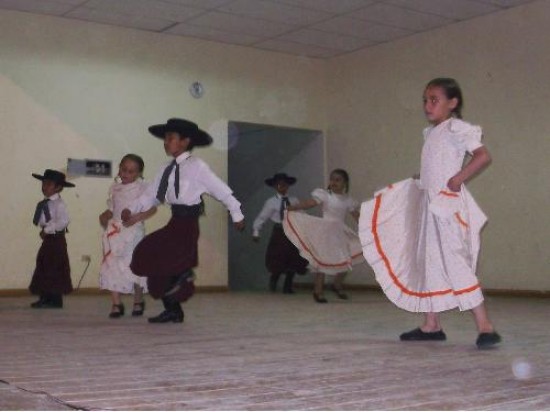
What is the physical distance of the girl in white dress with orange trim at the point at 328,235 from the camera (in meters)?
7.33

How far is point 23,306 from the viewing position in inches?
259

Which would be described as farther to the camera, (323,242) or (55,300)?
(323,242)

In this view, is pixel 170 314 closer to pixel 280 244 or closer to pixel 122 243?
pixel 122 243

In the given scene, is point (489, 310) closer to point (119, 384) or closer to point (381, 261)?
point (381, 261)

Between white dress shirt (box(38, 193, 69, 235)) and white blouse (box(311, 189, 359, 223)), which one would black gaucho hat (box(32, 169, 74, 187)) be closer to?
white dress shirt (box(38, 193, 69, 235))

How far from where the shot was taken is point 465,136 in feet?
12.0

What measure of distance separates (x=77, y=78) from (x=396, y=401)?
713 centimetres

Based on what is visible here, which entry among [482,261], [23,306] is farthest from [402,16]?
[23,306]

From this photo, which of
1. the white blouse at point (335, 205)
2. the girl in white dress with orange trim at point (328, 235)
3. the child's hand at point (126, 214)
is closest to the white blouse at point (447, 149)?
the child's hand at point (126, 214)

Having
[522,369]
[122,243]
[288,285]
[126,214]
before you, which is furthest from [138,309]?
[288,285]

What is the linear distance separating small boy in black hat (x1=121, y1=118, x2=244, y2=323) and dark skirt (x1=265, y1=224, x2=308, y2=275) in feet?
15.7

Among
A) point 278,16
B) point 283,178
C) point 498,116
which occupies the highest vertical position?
point 278,16

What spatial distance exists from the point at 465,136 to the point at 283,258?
243 inches

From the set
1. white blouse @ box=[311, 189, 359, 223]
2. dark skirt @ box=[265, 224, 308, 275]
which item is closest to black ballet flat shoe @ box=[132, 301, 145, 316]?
white blouse @ box=[311, 189, 359, 223]
